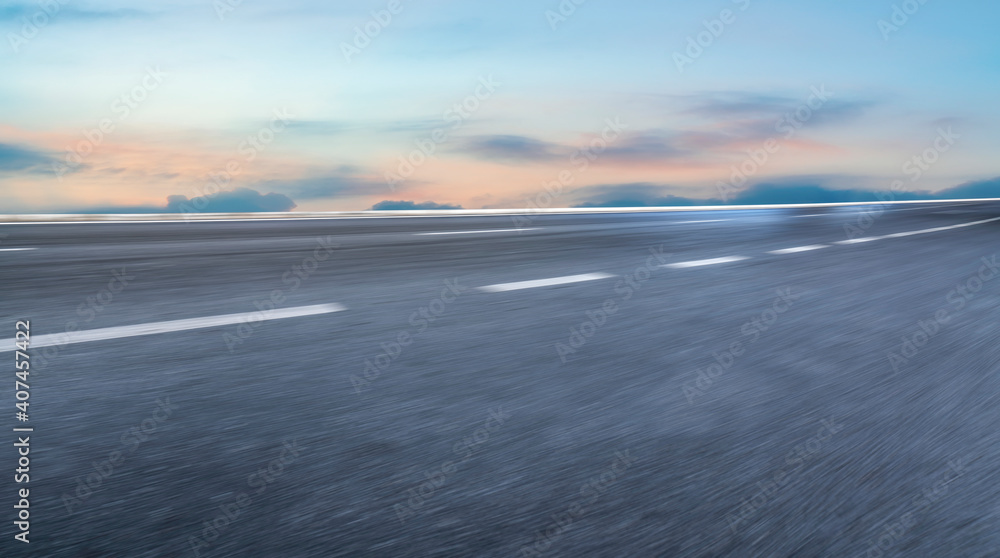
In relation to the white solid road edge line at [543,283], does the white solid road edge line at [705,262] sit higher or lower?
higher

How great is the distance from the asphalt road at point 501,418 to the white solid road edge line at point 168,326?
0.03 m

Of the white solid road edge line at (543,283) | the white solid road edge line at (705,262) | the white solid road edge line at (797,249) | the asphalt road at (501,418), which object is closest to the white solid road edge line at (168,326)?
the asphalt road at (501,418)

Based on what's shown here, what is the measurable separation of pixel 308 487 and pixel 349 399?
32.3 inches

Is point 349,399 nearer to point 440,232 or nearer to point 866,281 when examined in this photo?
point 866,281

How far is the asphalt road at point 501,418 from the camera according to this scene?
1860 millimetres

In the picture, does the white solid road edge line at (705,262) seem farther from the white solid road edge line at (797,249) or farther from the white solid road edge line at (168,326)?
the white solid road edge line at (168,326)

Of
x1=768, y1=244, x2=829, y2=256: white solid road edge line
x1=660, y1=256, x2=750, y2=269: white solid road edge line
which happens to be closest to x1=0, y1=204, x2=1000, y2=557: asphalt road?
x1=660, y1=256, x2=750, y2=269: white solid road edge line

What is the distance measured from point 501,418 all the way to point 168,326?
2.24 meters

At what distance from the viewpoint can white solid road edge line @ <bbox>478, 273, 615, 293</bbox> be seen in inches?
222

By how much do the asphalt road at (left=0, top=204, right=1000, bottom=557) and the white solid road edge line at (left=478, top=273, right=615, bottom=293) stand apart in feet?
0.20

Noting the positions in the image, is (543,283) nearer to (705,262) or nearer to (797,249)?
(705,262)

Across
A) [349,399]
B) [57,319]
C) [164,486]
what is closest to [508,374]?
[349,399]

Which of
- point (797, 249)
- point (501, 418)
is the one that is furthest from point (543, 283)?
point (797, 249)

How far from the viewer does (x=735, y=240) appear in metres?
10.6
